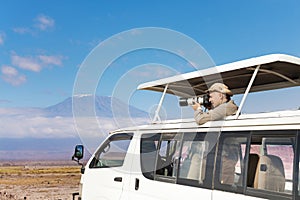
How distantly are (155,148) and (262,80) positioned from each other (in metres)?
1.89

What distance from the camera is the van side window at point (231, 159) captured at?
157 inches

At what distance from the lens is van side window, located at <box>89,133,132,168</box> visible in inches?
228

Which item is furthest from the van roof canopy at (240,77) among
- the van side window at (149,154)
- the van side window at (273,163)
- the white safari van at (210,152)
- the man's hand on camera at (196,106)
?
the van side window at (273,163)

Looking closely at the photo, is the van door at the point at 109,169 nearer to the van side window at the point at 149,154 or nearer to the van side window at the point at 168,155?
the van side window at the point at 149,154

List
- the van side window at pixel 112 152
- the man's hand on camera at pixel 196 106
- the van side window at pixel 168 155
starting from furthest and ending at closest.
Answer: the van side window at pixel 112 152
the man's hand on camera at pixel 196 106
the van side window at pixel 168 155

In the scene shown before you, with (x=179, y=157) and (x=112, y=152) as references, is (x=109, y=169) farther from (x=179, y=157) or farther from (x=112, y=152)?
(x=179, y=157)

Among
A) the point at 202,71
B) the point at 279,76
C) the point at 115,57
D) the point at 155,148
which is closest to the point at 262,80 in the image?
the point at 279,76

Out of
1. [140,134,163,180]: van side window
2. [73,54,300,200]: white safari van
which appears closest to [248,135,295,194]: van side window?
[73,54,300,200]: white safari van

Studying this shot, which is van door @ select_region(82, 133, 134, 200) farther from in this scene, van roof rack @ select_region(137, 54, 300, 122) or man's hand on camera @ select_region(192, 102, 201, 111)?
man's hand on camera @ select_region(192, 102, 201, 111)

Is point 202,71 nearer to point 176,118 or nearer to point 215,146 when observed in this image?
point 176,118

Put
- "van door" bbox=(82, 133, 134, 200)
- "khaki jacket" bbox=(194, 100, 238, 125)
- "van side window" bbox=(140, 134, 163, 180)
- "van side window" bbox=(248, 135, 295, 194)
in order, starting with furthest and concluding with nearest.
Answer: "van door" bbox=(82, 133, 134, 200)
"van side window" bbox=(140, 134, 163, 180)
"khaki jacket" bbox=(194, 100, 238, 125)
"van side window" bbox=(248, 135, 295, 194)

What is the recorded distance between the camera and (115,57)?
20.4 feet

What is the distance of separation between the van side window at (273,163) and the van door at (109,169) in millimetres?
2198

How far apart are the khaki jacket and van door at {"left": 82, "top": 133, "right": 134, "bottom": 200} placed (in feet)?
4.67
